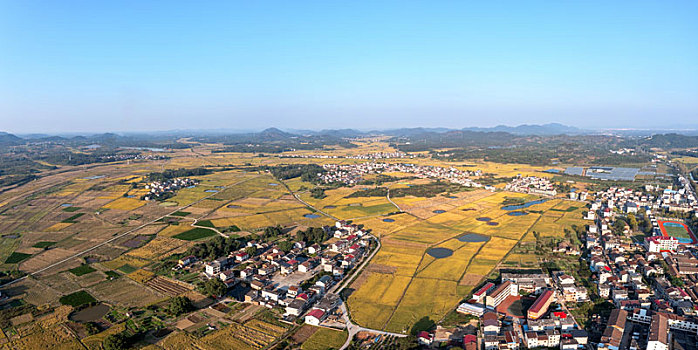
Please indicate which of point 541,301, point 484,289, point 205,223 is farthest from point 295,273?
point 205,223

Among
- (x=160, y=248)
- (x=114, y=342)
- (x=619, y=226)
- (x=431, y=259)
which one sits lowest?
(x=160, y=248)

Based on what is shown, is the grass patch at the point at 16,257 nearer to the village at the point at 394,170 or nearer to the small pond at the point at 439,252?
the small pond at the point at 439,252

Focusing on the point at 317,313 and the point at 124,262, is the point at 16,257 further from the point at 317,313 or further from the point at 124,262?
the point at 317,313

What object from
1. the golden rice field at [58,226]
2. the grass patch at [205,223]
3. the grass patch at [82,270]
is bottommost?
the grass patch at [82,270]

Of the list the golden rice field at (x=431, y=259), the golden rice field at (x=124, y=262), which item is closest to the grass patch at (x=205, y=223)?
the golden rice field at (x=124, y=262)

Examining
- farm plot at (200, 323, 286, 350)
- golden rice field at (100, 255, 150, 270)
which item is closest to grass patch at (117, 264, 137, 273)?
golden rice field at (100, 255, 150, 270)
